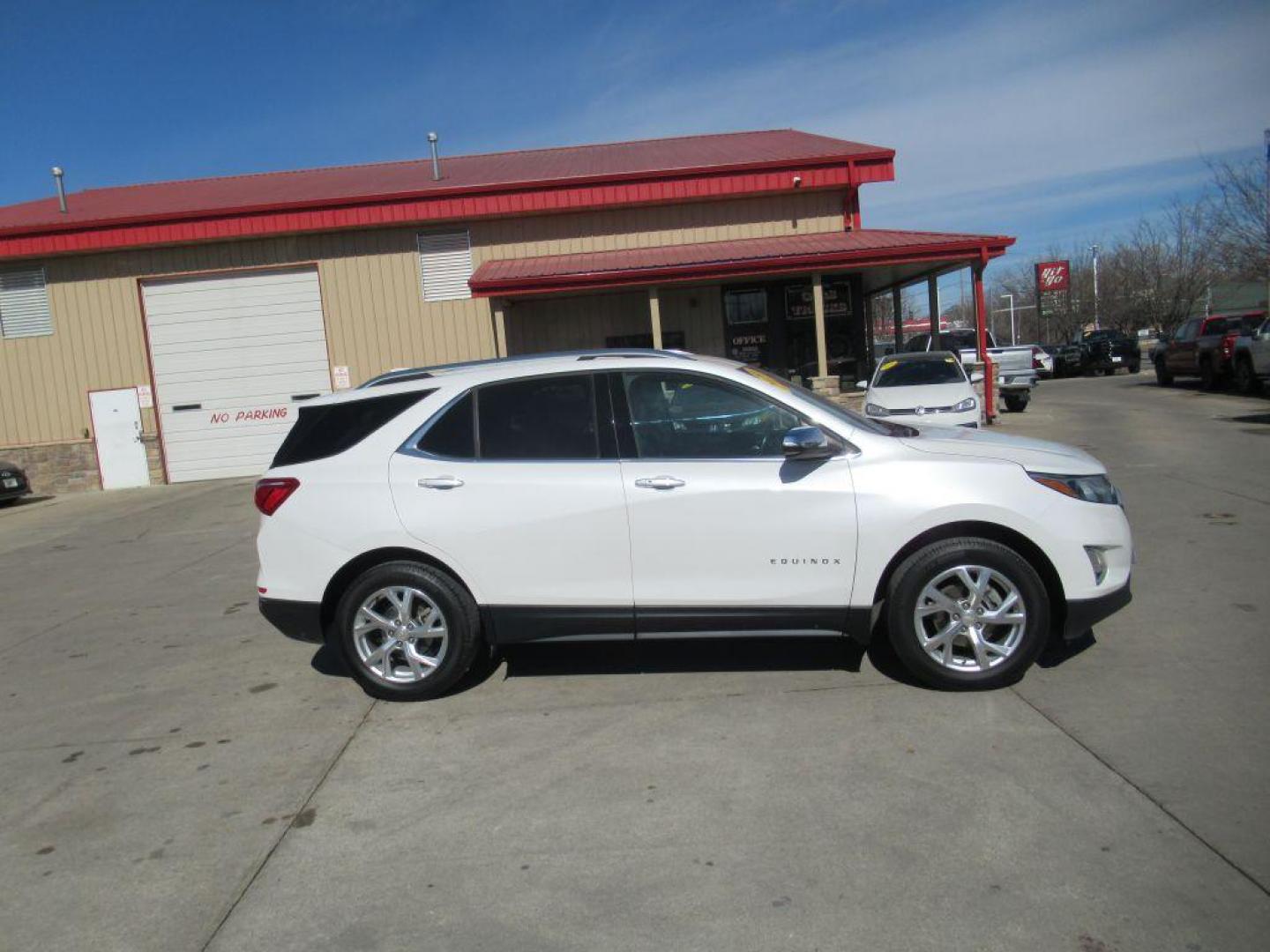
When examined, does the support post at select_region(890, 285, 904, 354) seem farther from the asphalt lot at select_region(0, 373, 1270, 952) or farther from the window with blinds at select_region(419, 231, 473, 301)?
the asphalt lot at select_region(0, 373, 1270, 952)

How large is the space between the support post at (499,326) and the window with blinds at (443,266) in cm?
102

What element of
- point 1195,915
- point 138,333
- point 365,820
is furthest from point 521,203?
point 1195,915

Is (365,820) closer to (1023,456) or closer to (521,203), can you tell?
(1023,456)

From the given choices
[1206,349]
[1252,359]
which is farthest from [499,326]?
[1206,349]

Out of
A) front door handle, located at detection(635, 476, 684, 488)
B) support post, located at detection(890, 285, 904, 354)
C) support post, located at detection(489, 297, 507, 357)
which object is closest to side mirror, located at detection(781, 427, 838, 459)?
front door handle, located at detection(635, 476, 684, 488)

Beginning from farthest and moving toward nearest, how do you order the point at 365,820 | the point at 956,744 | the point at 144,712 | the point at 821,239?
the point at 821,239 < the point at 144,712 < the point at 956,744 < the point at 365,820

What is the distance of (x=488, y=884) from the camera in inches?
133

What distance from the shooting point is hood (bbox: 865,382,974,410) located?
1372 cm

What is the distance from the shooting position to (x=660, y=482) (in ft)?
15.8

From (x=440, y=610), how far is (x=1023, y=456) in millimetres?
3041

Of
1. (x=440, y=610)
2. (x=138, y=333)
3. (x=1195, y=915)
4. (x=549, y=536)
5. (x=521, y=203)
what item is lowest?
(x=1195, y=915)

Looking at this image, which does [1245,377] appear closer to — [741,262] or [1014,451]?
[741,262]

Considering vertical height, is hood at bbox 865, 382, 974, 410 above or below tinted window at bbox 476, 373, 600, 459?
below

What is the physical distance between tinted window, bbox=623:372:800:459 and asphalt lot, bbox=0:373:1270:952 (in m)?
1.25
